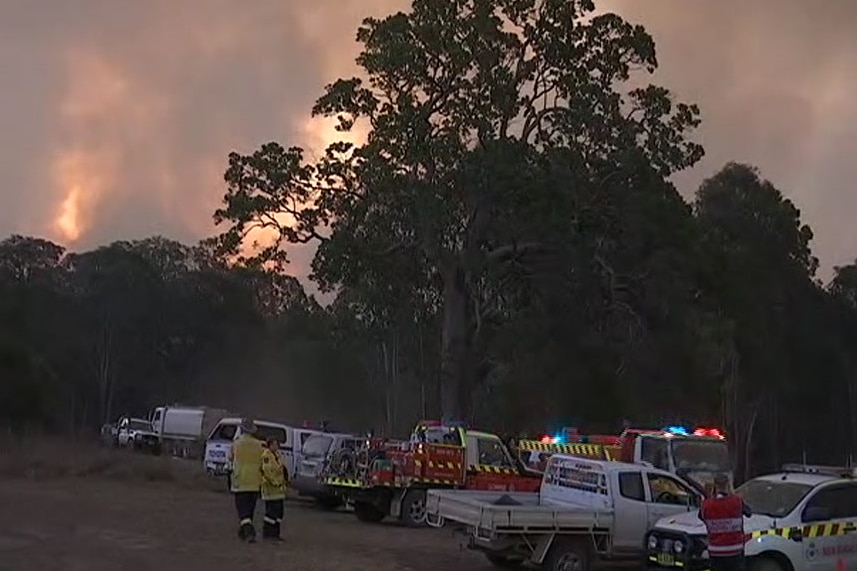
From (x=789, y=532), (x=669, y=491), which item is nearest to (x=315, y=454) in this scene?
(x=669, y=491)

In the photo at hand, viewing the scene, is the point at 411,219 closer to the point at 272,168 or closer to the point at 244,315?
the point at 272,168

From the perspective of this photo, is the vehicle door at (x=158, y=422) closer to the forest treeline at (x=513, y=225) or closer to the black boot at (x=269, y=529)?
the forest treeline at (x=513, y=225)

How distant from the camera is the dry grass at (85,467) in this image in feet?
110

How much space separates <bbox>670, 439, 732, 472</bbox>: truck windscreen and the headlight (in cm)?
669

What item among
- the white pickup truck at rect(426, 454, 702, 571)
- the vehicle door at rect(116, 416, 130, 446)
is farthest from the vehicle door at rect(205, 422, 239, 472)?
the vehicle door at rect(116, 416, 130, 446)

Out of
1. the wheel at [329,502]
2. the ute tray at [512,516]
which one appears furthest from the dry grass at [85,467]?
the ute tray at [512,516]

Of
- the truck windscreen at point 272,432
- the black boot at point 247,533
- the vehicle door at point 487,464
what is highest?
the truck windscreen at point 272,432

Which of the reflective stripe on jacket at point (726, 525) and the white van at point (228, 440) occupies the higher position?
the white van at point (228, 440)

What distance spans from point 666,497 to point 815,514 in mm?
2729

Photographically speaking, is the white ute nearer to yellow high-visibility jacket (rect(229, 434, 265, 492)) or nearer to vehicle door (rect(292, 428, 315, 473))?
yellow high-visibility jacket (rect(229, 434, 265, 492))

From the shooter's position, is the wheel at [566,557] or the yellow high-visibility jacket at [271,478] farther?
the yellow high-visibility jacket at [271,478]

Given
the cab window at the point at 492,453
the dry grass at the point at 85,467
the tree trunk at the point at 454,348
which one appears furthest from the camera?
the tree trunk at the point at 454,348

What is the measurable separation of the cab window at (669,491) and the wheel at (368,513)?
8412 mm

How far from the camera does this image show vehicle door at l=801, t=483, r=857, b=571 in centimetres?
1378
